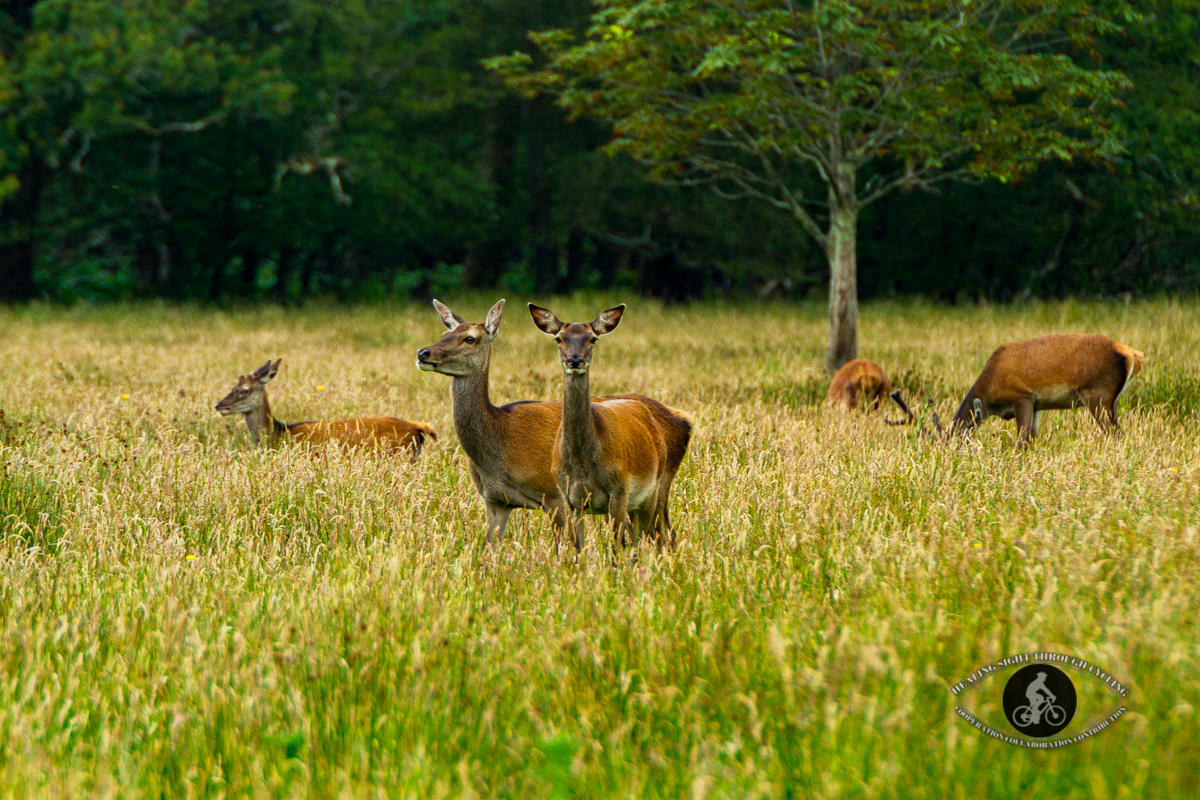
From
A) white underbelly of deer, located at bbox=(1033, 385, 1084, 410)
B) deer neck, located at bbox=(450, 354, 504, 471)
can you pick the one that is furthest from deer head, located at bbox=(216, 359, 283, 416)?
white underbelly of deer, located at bbox=(1033, 385, 1084, 410)

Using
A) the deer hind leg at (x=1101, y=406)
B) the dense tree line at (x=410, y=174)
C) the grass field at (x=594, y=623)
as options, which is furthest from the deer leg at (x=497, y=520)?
the dense tree line at (x=410, y=174)

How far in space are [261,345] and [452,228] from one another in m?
14.3

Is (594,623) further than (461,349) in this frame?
No

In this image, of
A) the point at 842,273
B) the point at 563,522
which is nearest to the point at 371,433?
the point at 563,522

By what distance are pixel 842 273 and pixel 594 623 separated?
1243cm

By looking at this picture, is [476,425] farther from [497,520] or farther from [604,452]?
[604,452]

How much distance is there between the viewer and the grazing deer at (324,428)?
7.90 metres

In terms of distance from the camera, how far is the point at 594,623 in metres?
3.78

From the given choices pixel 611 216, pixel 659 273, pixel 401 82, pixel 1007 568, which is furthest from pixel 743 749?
pixel 401 82

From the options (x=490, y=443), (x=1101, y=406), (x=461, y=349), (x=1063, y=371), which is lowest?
(x=1101, y=406)

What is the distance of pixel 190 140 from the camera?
1167 inches

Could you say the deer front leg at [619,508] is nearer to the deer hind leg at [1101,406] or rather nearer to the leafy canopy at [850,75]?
the deer hind leg at [1101,406]

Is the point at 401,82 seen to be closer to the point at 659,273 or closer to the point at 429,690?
the point at 659,273

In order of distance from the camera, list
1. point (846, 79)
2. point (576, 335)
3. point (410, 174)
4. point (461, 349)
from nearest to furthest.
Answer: point (576, 335)
point (461, 349)
point (846, 79)
point (410, 174)
